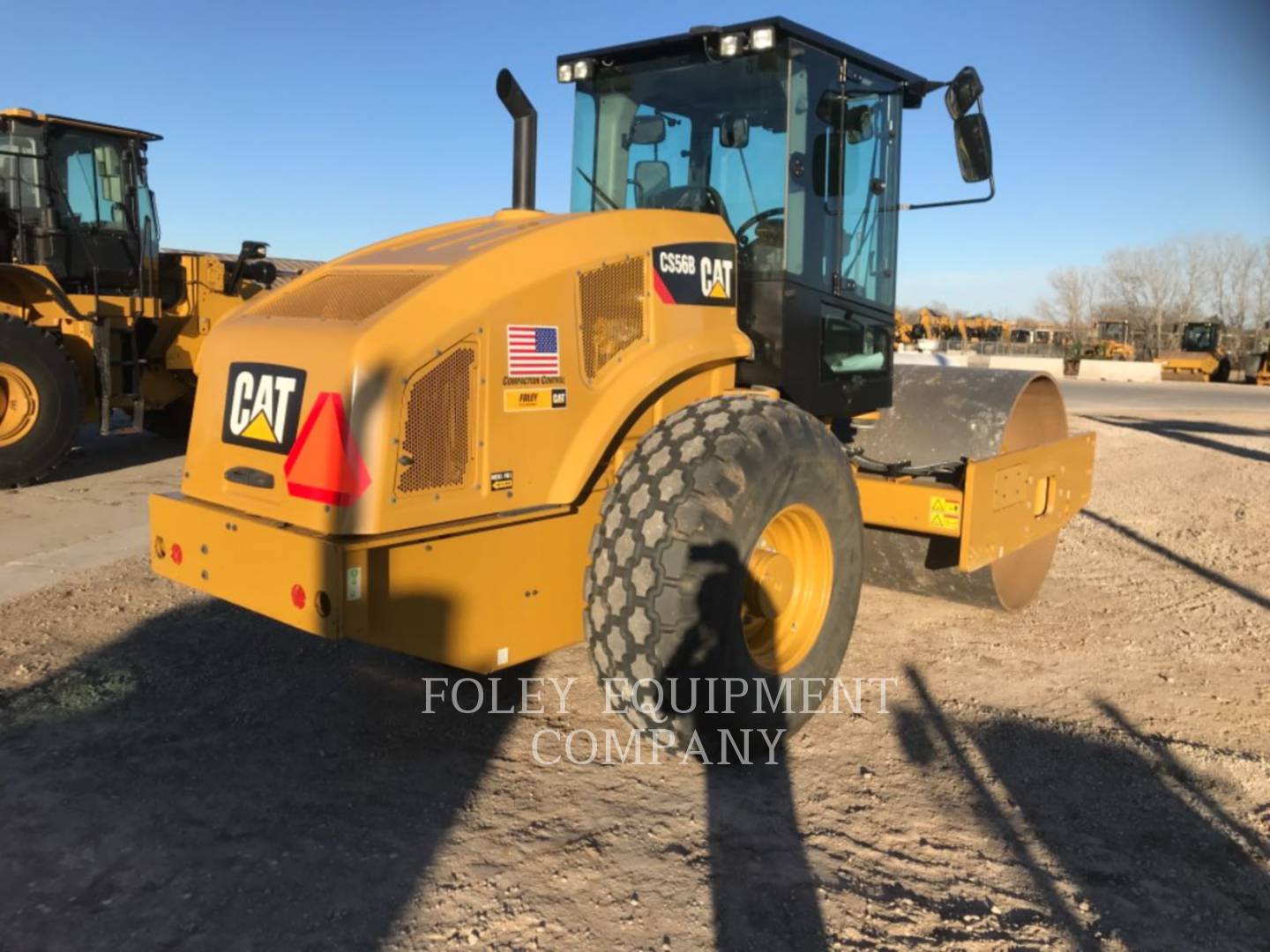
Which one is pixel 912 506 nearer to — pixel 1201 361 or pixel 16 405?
pixel 16 405

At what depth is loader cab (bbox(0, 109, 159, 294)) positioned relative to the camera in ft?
32.1

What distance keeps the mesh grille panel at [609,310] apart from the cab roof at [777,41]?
1094 millimetres

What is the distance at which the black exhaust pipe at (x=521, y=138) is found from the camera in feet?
13.4

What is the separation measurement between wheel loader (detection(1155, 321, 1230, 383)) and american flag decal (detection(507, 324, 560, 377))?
40.5m

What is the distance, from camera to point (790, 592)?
3.80 m

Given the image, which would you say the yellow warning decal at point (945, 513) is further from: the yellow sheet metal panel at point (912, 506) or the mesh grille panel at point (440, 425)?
the mesh grille panel at point (440, 425)

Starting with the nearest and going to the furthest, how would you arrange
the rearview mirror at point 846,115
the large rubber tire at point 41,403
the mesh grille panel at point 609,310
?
the mesh grille panel at point 609,310
the rearview mirror at point 846,115
the large rubber tire at point 41,403

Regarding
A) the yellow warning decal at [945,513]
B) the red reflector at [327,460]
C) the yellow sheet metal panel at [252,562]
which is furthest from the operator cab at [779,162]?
the yellow sheet metal panel at [252,562]

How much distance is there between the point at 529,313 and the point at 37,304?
848 cm

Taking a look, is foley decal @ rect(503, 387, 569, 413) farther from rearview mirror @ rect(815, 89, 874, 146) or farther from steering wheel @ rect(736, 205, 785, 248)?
rearview mirror @ rect(815, 89, 874, 146)

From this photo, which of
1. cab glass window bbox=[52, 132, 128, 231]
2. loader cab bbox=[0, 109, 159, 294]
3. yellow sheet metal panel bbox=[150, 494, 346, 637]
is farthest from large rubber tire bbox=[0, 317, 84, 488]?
yellow sheet metal panel bbox=[150, 494, 346, 637]

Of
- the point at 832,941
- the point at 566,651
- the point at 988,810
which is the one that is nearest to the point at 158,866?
the point at 832,941

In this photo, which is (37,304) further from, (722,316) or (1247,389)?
(1247,389)

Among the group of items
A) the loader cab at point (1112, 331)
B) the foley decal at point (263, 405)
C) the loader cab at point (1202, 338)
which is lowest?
the foley decal at point (263, 405)
